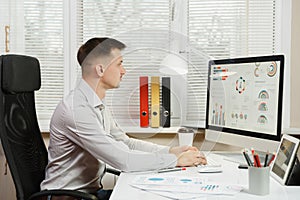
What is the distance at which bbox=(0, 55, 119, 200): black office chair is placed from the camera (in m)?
1.80

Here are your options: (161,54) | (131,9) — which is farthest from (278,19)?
(161,54)

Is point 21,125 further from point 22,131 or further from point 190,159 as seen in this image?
point 190,159

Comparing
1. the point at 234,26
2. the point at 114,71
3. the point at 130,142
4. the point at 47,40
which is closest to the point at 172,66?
the point at 114,71

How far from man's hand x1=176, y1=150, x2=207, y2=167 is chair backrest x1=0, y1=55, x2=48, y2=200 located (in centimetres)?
63

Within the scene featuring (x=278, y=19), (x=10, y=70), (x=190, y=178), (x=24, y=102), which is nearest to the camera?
(x=190, y=178)

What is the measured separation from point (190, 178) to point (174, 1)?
1.34m

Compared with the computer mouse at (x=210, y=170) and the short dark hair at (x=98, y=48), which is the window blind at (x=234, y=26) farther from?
the computer mouse at (x=210, y=170)

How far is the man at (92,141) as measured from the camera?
181 centimetres

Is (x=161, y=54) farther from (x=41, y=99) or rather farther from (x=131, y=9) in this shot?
(x=41, y=99)

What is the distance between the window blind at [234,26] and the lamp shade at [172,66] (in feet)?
2.57

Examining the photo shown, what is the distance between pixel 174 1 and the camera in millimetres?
2717

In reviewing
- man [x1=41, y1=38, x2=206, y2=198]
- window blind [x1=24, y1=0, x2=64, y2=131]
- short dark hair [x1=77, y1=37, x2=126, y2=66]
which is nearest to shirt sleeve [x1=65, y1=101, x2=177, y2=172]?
man [x1=41, y1=38, x2=206, y2=198]

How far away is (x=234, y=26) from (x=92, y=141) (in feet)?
4.28

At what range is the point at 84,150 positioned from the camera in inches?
77.0
